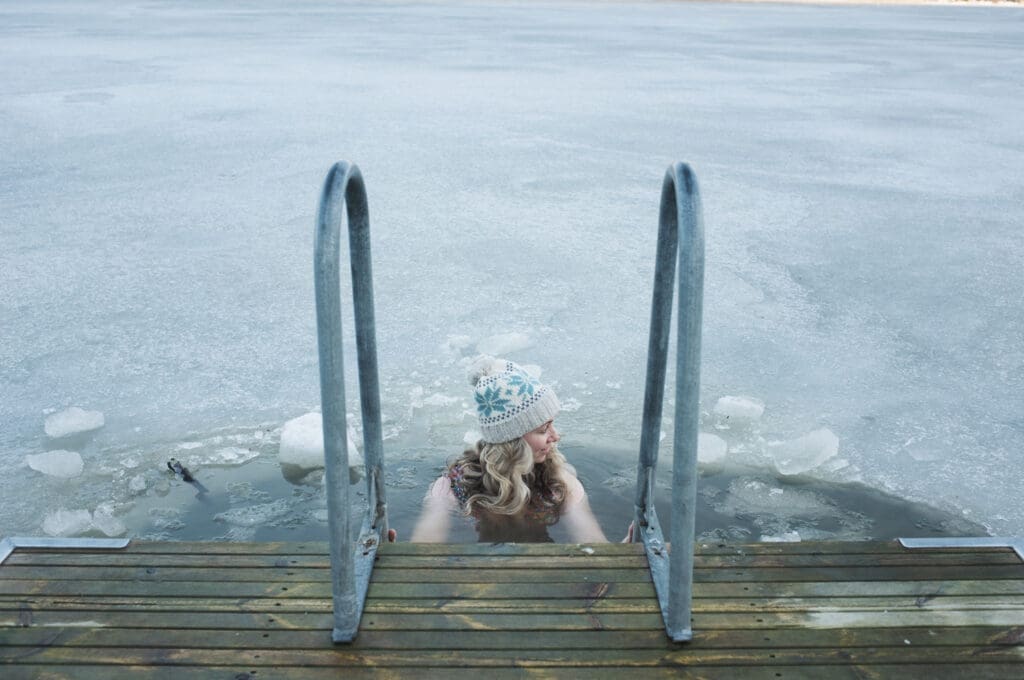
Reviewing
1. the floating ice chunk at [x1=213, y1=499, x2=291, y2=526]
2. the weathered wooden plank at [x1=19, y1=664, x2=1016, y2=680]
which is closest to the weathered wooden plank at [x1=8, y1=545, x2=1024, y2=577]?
the weathered wooden plank at [x1=19, y1=664, x2=1016, y2=680]

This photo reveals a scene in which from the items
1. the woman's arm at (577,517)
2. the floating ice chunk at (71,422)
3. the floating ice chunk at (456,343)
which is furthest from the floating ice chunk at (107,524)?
the floating ice chunk at (456,343)

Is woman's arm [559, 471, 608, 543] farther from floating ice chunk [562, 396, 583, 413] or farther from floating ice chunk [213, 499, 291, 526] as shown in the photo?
floating ice chunk [213, 499, 291, 526]

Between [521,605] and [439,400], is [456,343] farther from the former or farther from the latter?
[521,605]

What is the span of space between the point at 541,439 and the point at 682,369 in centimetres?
139

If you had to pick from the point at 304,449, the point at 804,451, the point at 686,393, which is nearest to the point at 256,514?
the point at 304,449

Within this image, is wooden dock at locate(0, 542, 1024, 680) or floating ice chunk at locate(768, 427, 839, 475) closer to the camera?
wooden dock at locate(0, 542, 1024, 680)

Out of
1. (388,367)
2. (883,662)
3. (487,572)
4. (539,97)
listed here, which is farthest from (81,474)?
(539,97)

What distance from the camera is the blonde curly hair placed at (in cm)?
309

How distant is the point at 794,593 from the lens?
209 centimetres

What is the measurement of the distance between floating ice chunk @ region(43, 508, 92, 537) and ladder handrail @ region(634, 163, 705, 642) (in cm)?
191

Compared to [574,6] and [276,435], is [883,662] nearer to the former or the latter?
[276,435]

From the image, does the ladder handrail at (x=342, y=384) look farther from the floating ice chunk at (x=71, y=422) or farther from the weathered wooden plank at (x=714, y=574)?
the floating ice chunk at (x=71, y=422)

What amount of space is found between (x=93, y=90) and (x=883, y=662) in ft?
32.5

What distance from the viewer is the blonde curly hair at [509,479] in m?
3.09
